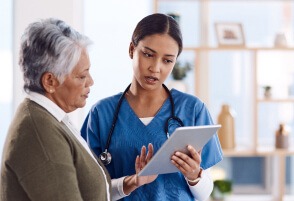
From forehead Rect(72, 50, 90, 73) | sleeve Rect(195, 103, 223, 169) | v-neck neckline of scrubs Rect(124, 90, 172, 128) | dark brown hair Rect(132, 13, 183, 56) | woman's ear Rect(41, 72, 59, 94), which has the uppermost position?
dark brown hair Rect(132, 13, 183, 56)

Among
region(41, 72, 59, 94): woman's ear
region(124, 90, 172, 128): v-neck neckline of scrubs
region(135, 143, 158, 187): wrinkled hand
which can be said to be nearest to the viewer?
region(41, 72, 59, 94): woman's ear

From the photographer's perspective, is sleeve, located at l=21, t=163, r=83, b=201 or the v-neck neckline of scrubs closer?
sleeve, located at l=21, t=163, r=83, b=201

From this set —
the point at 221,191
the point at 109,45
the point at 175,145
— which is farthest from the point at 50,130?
the point at 221,191

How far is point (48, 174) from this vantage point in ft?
4.66

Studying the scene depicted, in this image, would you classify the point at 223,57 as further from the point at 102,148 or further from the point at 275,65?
the point at 102,148

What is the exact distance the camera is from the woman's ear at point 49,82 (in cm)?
152

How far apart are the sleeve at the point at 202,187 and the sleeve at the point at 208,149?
0.15 ft

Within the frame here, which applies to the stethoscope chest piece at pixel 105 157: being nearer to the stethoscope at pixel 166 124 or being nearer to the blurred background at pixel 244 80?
the stethoscope at pixel 166 124

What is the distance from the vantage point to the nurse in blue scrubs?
1908 millimetres

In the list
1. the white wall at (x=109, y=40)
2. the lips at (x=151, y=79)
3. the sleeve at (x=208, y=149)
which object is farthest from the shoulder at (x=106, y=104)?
the white wall at (x=109, y=40)

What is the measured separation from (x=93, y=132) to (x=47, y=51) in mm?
557

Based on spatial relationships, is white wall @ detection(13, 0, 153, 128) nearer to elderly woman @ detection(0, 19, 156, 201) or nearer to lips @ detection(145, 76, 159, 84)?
lips @ detection(145, 76, 159, 84)

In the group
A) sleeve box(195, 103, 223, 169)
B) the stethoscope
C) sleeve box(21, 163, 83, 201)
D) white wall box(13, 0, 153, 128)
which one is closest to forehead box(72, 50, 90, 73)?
sleeve box(21, 163, 83, 201)

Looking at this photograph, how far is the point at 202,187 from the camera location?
1940mm
